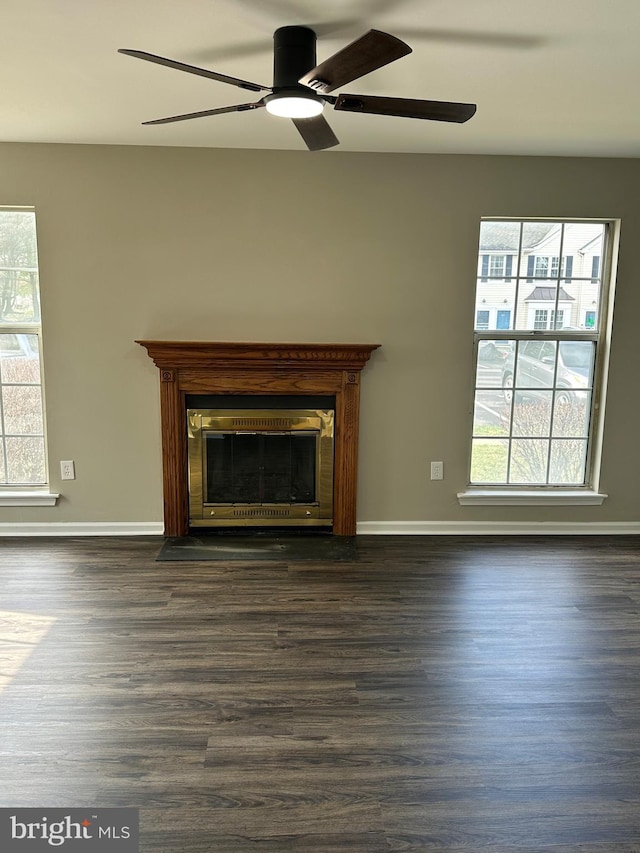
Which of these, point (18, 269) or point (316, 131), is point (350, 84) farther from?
point (18, 269)

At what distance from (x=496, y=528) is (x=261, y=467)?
1613 millimetres

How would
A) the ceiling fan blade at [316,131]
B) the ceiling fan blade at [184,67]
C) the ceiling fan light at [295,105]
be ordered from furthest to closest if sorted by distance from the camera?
1. the ceiling fan blade at [316,131]
2. the ceiling fan light at [295,105]
3. the ceiling fan blade at [184,67]

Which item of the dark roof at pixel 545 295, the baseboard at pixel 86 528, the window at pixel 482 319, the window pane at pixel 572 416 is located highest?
the dark roof at pixel 545 295

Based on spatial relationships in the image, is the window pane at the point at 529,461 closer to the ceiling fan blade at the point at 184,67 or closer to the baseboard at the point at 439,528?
the baseboard at the point at 439,528

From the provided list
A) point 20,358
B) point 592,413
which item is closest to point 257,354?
point 20,358

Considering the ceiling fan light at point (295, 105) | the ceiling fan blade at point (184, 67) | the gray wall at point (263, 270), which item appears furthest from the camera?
Answer: the gray wall at point (263, 270)

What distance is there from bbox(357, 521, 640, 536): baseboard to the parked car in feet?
2.77

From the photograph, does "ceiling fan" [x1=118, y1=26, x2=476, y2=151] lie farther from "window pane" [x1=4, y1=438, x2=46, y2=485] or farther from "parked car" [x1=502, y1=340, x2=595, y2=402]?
"window pane" [x1=4, y1=438, x2=46, y2=485]

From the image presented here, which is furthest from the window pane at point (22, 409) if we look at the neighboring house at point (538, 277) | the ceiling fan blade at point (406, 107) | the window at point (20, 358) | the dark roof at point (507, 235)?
the dark roof at point (507, 235)

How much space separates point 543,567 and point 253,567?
5.51ft

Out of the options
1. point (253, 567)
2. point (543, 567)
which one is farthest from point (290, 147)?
point (543, 567)

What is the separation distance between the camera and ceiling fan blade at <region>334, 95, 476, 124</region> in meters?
2.05

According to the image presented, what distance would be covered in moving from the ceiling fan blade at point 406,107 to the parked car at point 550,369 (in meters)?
2.07

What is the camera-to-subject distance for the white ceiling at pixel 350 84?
6.52 feet
